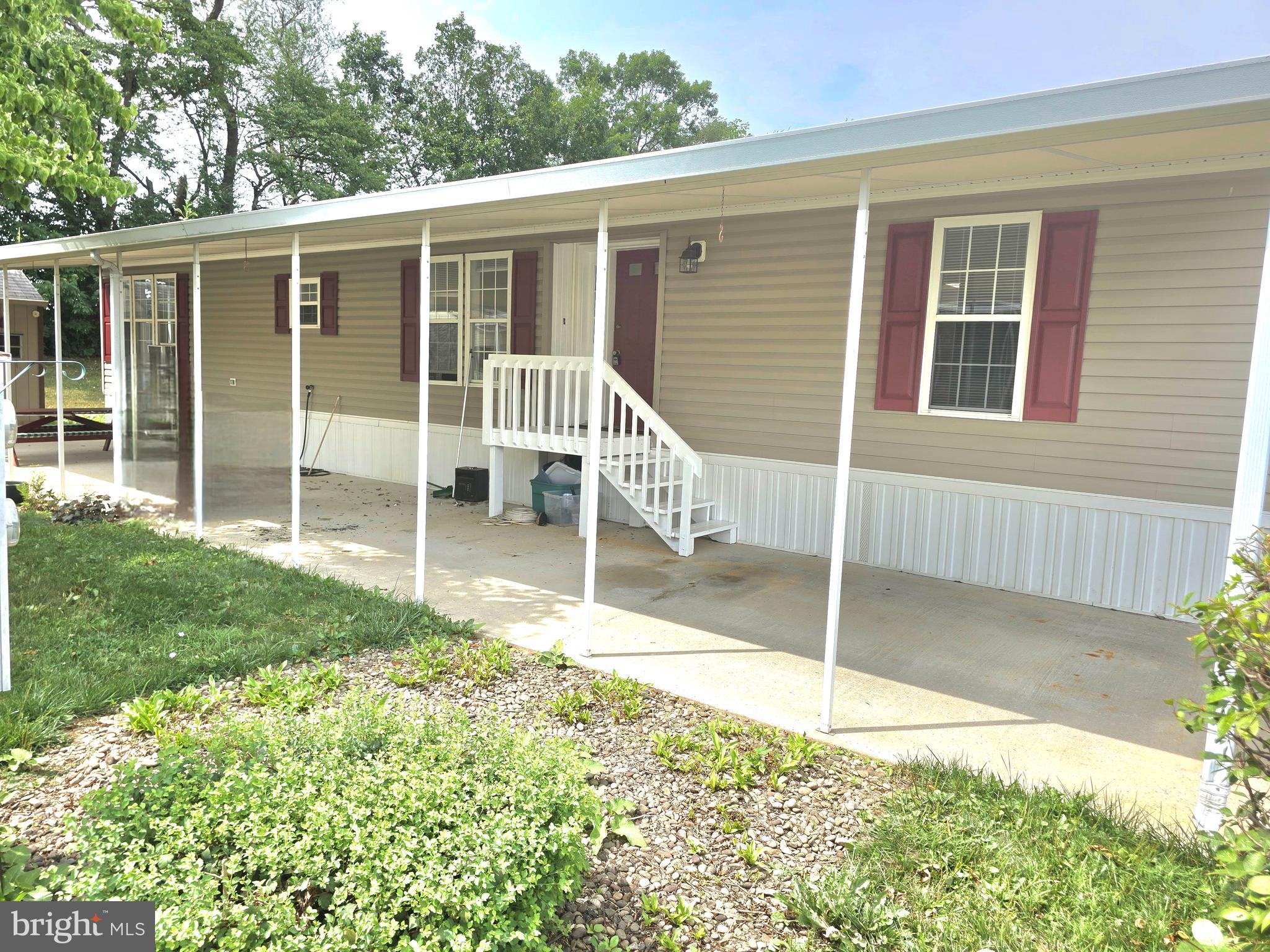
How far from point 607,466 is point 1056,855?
4842 mm

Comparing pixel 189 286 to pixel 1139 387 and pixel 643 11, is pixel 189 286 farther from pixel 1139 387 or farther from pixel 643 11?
pixel 643 11

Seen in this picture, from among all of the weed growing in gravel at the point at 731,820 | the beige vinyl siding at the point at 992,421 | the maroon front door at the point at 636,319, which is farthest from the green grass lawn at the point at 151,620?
the maroon front door at the point at 636,319

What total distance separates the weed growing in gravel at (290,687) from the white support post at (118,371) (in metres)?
5.86

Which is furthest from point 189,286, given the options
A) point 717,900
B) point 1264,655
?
point 1264,655

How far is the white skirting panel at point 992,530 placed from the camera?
5.56 metres

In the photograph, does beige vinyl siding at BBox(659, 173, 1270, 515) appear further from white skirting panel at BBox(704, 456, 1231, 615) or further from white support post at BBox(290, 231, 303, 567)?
white support post at BBox(290, 231, 303, 567)

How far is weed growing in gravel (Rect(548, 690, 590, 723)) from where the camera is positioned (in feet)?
12.6

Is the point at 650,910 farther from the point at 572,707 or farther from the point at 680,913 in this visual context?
the point at 572,707

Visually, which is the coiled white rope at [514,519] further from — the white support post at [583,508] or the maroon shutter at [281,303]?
the maroon shutter at [281,303]

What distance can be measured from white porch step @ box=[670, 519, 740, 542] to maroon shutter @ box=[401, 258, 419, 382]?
14.2 ft

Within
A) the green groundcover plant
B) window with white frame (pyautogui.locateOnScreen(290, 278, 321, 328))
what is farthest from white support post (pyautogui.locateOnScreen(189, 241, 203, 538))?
the green groundcover plant

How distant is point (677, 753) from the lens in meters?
3.53

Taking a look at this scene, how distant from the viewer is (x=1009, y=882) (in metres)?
2.60

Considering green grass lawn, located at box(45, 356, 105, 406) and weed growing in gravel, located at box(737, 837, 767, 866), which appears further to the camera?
green grass lawn, located at box(45, 356, 105, 406)
